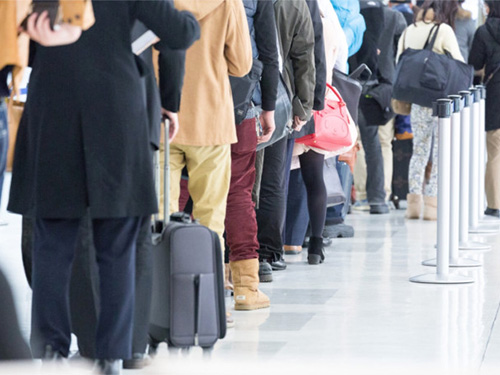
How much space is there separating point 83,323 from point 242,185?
134 centimetres

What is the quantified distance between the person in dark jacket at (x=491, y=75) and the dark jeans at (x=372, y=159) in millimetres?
940

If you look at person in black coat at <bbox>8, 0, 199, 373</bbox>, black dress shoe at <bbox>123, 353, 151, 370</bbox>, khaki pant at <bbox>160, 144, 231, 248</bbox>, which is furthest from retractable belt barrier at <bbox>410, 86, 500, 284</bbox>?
person in black coat at <bbox>8, 0, 199, 373</bbox>

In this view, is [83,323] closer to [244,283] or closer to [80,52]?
[80,52]

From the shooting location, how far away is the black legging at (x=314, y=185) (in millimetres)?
7219

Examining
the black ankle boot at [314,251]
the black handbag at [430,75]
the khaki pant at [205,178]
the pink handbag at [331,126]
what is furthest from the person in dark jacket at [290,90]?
the black handbag at [430,75]

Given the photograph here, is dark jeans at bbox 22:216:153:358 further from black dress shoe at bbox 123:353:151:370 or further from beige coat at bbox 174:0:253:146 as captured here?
beige coat at bbox 174:0:253:146

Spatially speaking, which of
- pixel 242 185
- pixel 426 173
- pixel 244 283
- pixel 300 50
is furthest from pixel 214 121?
pixel 426 173

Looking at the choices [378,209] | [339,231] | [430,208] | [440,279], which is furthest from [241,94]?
[378,209]

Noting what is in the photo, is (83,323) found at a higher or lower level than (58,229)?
lower

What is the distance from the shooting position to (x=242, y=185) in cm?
528

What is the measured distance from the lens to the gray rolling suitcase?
166 inches

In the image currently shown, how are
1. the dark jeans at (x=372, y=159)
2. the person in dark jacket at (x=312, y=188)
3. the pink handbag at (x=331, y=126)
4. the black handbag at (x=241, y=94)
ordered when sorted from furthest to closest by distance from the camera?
the dark jeans at (x=372, y=159), the pink handbag at (x=331, y=126), the person in dark jacket at (x=312, y=188), the black handbag at (x=241, y=94)

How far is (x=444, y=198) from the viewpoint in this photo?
21.7 ft

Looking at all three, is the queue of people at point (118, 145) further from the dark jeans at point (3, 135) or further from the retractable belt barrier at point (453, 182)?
the retractable belt barrier at point (453, 182)
